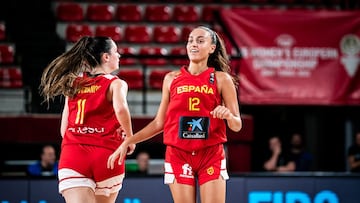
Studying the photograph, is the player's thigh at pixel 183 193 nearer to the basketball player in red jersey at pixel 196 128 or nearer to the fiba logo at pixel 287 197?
the basketball player in red jersey at pixel 196 128

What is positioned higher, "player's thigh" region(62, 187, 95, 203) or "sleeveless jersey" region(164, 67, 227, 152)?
"sleeveless jersey" region(164, 67, 227, 152)

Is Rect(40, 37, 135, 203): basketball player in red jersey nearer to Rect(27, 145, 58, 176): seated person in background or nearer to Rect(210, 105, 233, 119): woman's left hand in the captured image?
Rect(210, 105, 233, 119): woman's left hand

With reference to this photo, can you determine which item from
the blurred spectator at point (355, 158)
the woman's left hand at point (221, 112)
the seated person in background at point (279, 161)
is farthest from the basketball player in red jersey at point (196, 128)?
the blurred spectator at point (355, 158)

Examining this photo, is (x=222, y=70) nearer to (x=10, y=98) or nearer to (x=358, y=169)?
(x=358, y=169)

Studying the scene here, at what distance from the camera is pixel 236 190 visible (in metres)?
8.57

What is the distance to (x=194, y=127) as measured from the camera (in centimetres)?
552

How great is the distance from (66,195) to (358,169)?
603cm

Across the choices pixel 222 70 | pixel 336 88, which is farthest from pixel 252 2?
pixel 222 70

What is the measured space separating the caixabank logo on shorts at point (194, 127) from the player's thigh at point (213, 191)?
0.36 metres

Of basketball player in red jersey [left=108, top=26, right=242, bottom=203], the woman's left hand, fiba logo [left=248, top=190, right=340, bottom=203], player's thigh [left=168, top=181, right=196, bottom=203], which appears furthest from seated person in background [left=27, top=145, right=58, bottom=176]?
the woman's left hand

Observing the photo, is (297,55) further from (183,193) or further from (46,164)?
(183,193)

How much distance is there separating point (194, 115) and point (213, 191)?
1.96 feet

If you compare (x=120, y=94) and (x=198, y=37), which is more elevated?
(x=198, y=37)

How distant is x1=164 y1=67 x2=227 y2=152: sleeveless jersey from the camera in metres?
5.52
